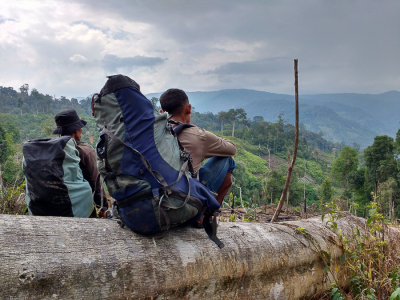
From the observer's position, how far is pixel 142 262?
2033mm

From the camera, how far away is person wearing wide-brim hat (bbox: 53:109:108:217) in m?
3.15

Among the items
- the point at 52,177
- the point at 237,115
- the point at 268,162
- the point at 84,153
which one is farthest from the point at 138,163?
the point at 237,115

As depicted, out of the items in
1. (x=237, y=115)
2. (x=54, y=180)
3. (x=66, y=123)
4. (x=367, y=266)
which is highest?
(x=237, y=115)

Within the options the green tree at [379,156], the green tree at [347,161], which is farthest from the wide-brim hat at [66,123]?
the green tree at [347,161]

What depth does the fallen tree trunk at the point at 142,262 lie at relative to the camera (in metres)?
1.76

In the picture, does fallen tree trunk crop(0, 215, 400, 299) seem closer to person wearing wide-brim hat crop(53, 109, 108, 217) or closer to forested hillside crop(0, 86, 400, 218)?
person wearing wide-brim hat crop(53, 109, 108, 217)

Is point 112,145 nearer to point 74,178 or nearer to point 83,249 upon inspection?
point 83,249

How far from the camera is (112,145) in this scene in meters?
2.06

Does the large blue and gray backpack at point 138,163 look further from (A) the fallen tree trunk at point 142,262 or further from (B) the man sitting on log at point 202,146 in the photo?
(B) the man sitting on log at point 202,146

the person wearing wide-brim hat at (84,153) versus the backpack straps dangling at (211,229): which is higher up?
the person wearing wide-brim hat at (84,153)

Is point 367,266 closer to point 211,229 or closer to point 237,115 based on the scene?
point 211,229

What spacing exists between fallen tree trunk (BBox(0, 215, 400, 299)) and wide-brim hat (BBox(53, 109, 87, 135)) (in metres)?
1.47

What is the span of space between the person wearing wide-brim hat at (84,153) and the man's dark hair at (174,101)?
2.99 feet

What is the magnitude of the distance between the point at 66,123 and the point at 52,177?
1.01 metres
